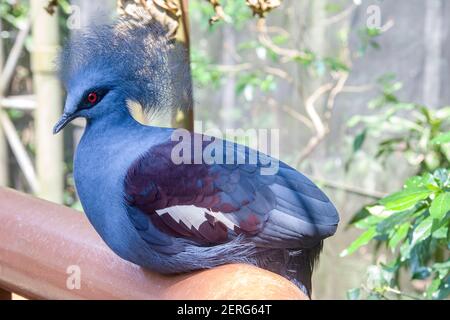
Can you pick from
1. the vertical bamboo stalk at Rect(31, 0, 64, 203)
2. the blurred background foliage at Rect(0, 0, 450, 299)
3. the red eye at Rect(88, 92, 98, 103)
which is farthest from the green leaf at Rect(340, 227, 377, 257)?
the vertical bamboo stalk at Rect(31, 0, 64, 203)

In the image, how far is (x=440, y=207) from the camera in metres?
1.06

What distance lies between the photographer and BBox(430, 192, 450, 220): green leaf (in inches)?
41.4

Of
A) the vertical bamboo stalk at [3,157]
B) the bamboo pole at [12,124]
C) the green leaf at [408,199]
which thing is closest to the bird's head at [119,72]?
the green leaf at [408,199]

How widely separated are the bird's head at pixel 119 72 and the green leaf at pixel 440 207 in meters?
0.39

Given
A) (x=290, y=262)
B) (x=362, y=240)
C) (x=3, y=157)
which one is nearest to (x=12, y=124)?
(x=3, y=157)

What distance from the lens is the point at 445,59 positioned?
98.8 inches

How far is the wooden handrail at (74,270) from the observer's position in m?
0.82

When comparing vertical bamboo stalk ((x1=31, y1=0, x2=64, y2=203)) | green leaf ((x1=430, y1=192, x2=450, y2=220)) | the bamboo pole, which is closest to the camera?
green leaf ((x1=430, y1=192, x2=450, y2=220))

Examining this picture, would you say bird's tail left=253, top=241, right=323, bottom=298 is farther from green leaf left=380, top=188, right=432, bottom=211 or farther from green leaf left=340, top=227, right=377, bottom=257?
green leaf left=340, top=227, right=377, bottom=257

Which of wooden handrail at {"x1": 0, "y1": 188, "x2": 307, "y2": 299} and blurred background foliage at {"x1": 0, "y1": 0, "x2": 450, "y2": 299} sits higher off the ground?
blurred background foliage at {"x1": 0, "y1": 0, "x2": 450, "y2": 299}

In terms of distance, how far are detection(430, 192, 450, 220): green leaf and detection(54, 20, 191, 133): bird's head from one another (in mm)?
387

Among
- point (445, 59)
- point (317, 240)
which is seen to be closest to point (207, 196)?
point (317, 240)

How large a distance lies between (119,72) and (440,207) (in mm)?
492

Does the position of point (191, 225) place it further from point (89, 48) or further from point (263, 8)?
point (263, 8)
